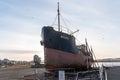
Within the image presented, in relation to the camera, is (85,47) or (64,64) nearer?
(64,64)

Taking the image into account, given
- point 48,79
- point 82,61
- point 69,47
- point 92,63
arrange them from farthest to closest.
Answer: point 92,63
point 82,61
point 69,47
point 48,79

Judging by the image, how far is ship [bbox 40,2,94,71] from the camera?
24.3 m

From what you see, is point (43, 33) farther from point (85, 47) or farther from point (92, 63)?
point (92, 63)

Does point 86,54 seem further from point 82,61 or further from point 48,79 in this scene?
point 48,79

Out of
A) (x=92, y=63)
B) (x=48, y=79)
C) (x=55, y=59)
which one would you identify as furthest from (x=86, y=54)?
(x=48, y=79)

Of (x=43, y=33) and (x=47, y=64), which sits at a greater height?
(x=43, y=33)

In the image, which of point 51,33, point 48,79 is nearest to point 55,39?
point 51,33

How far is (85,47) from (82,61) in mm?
4115

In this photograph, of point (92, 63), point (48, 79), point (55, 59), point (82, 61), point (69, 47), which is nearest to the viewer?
point (48, 79)

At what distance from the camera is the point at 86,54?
31.9 metres

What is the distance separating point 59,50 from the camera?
81.7 ft

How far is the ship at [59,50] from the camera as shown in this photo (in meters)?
24.3

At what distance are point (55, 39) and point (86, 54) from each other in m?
7.49

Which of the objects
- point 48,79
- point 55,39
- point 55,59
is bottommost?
point 48,79
